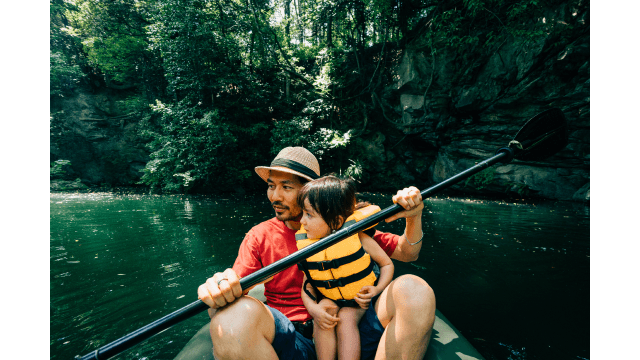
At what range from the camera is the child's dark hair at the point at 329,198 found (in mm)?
1248

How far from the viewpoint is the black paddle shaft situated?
38.2 inches

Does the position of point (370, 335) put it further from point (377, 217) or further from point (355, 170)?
point (355, 170)

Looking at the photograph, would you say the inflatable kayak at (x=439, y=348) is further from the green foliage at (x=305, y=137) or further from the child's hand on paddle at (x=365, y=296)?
the green foliage at (x=305, y=137)

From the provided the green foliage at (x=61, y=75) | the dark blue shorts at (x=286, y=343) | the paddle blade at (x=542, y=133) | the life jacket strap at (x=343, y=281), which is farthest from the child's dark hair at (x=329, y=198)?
the green foliage at (x=61, y=75)

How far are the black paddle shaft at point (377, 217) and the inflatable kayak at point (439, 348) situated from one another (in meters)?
0.38

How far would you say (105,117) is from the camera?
48.9 feet

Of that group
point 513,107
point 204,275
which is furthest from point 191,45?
point 513,107

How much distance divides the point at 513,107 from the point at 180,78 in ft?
40.8

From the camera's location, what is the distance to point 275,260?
56.6 inches

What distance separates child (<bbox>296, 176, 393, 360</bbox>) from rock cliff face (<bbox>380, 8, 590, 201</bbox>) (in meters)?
9.45

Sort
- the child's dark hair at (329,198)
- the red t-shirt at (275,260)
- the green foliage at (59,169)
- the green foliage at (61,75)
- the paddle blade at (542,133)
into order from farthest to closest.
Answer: the green foliage at (61,75) < the green foliage at (59,169) < the paddle blade at (542,133) < the red t-shirt at (275,260) < the child's dark hair at (329,198)

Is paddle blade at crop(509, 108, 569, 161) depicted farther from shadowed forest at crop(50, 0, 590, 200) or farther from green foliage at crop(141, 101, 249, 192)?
green foliage at crop(141, 101, 249, 192)

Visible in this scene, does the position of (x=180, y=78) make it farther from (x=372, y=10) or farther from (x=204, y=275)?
(x=204, y=275)

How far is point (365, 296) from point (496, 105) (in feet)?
33.8
